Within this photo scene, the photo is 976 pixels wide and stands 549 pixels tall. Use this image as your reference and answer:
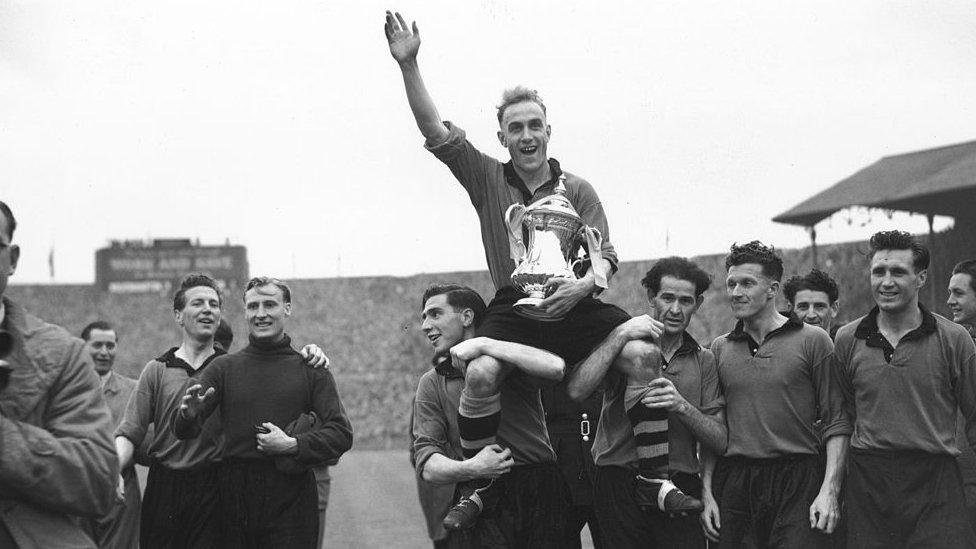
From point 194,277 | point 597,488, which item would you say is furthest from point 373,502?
point 597,488

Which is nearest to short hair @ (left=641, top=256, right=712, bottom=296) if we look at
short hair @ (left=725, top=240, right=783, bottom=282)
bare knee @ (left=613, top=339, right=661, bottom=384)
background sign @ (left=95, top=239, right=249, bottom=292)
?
short hair @ (left=725, top=240, right=783, bottom=282)

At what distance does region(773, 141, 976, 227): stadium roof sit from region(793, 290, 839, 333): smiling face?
11903mm

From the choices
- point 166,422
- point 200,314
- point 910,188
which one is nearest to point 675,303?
point 200,314

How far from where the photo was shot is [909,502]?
16.1ft

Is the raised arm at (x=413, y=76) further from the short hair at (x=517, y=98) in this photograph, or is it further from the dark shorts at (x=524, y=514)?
the dark shorts at (x=524, y=514)

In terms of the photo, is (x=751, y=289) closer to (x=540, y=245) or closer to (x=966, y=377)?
(x=966, y=377)

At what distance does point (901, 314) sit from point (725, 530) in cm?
138

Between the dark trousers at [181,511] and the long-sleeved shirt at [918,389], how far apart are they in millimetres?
3414

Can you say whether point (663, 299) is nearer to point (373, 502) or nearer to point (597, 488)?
point (597, 488)

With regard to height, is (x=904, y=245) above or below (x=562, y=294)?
above

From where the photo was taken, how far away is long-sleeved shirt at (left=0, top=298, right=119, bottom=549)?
2.84m

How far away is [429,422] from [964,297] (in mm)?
3206

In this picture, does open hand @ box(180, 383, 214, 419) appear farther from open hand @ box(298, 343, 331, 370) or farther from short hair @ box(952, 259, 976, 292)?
short hair @ box(952, 259, 976, 292)

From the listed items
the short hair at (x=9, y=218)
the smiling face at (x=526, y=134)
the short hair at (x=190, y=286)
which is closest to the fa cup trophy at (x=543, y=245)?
the smiling face at (x=526, y=134)
